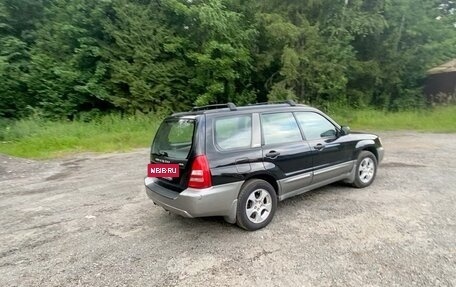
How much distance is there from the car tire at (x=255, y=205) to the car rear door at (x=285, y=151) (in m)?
0.23

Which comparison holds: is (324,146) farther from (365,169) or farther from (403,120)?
(403,120)

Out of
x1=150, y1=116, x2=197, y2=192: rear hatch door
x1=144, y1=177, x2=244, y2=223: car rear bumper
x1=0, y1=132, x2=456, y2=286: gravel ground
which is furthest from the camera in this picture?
x1=150, y1=116, x2=197, y2=192: rear hatch door

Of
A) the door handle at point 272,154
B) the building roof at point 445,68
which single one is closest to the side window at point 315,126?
the door handle at point 272,154

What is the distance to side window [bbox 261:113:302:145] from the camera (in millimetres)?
4035

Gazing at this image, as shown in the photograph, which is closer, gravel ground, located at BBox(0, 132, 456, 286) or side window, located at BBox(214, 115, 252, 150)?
gravel ground, located at BBox(0, 132, 456, 286)

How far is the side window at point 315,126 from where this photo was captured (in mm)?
4463

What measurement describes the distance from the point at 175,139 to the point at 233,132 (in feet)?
2.46

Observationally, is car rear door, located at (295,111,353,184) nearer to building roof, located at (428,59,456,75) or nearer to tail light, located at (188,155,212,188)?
tail light, located at (188,155,212,188)

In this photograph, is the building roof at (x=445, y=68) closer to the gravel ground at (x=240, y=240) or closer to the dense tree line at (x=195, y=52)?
the dense tree line at (x=195, y=52)

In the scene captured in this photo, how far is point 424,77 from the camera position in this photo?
1691 cm

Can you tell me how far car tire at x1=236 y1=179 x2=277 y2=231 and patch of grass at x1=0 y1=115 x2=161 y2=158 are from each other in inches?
284

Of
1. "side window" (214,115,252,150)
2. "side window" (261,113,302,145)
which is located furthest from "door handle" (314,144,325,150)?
"side window" (214,115,252,150)

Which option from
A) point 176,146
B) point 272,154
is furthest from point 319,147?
point 176,146

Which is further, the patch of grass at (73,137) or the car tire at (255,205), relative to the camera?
the patch of grass at (73,137)
